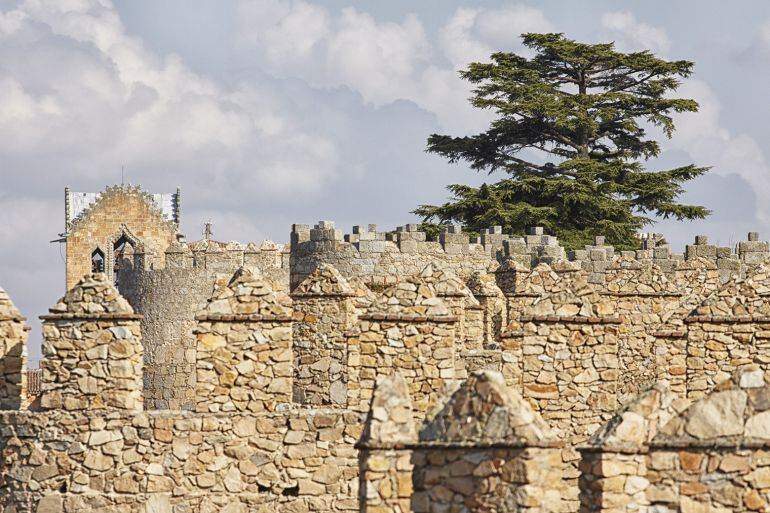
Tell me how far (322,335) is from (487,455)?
12293mm

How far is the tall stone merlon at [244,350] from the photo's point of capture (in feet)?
74.3

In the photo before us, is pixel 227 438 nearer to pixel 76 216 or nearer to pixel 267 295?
pixel 267 295

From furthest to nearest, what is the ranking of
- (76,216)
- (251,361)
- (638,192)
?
(76,216) → (638,192) → (251,361)

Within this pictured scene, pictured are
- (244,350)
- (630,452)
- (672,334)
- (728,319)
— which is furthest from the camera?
Result: (672,334)

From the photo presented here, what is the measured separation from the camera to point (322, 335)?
2789cm

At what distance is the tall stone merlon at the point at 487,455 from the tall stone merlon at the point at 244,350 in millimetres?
6565

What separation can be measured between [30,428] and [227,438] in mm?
2648

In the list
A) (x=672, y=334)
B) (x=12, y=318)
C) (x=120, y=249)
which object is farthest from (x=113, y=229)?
(x=12, y=318)

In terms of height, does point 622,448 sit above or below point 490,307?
below

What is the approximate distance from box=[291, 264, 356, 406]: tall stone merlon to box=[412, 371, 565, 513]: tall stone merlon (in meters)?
11.2

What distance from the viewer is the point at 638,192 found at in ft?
182

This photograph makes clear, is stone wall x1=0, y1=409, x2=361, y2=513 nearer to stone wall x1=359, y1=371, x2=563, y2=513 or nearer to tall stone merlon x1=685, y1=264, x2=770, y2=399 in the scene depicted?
tall stone merlon x1=685, y1=264, x2=770, y2=399

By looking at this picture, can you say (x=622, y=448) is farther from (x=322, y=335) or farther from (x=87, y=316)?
(x=322, y=335)

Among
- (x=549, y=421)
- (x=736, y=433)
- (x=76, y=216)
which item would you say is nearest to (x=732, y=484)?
(x=736, y=433)
